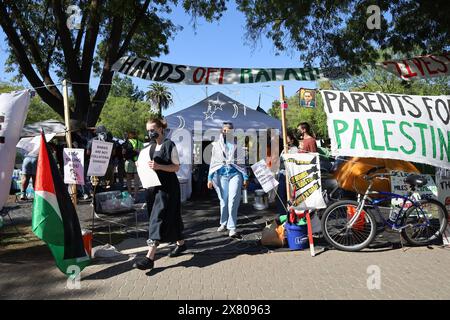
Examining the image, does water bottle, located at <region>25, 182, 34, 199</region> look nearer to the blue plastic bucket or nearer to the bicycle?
the blue plastic bucket

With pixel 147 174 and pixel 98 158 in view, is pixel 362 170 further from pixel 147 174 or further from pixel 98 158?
pixel 98 158

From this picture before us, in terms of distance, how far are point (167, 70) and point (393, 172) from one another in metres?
4.37

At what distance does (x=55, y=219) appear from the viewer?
4.57 m

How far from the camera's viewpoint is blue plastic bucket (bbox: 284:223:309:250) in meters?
5.75

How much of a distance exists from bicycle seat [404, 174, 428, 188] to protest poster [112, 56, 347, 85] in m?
2.61

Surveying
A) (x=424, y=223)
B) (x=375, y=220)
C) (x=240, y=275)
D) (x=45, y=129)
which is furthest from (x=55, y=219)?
(x=45, y=129)

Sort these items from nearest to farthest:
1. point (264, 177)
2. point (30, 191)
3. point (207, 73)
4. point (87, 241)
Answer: point (87, 241)
point (264, 177)
point (207, 73)
point (30, 191)

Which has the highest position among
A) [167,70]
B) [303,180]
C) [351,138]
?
[167,70]

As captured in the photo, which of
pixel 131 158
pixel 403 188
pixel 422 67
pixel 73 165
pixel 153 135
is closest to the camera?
pixel 153 135

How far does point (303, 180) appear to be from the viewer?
559 centimetres

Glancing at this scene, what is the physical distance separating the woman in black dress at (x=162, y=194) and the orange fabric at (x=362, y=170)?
2.94 m

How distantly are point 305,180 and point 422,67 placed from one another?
335 centimetres

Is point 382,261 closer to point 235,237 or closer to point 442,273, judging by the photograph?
point 442,273
